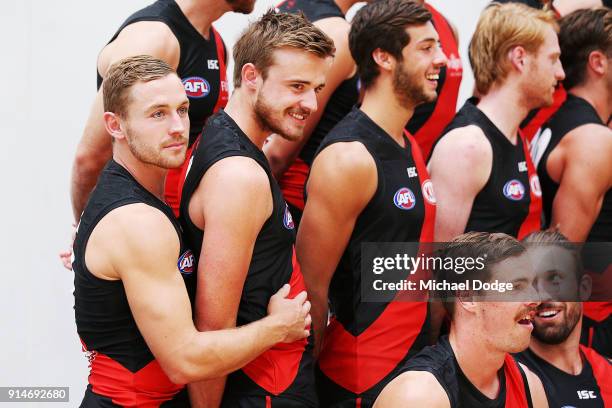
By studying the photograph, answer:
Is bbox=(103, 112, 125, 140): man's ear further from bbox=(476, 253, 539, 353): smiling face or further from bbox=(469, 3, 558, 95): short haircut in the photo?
bbox=(469, 3, 558, 95): short haircut

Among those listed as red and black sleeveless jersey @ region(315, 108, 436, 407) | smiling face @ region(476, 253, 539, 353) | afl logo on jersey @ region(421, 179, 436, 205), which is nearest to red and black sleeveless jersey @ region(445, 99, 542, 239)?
afl logo on jersey @ region(421, 179, 436, 205)

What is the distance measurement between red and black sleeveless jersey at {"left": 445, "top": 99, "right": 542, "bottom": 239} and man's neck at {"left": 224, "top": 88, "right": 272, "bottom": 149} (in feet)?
3.22

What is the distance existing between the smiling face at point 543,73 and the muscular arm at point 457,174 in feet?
1.20

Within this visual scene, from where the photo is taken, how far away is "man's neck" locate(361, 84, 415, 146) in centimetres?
345

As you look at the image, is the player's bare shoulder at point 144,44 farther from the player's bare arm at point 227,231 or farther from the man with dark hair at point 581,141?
the man with dark hair at point 581,141

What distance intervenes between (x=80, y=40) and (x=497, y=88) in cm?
→ 186

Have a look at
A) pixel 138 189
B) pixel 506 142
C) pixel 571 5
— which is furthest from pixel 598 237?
pixel 138 189

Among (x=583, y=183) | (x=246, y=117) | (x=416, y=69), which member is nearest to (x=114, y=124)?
(x=246, y=117)

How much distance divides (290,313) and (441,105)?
169 cm

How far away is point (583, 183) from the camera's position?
4.02 metres

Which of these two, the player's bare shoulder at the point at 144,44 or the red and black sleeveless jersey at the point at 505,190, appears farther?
the red and black sleeveless jersey at the point at 505,190

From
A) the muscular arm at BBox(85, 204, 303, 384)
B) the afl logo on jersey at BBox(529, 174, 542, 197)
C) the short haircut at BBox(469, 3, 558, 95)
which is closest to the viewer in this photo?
the muscular arm at BBox(85, 204, 303, 384)

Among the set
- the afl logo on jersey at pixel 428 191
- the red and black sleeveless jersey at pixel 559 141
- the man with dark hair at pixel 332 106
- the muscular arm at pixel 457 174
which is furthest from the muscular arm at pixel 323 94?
the red and black sleeveless jersey at pixel 559 141

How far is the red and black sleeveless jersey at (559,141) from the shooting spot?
4180 mm
